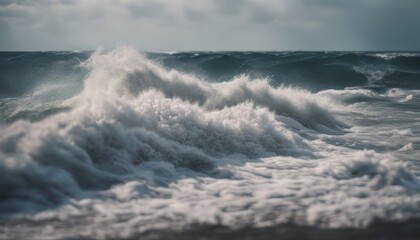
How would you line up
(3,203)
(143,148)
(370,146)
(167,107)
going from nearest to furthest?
1. (3,203)
2. (143,148)
3. (167,107)
4. (370,146)

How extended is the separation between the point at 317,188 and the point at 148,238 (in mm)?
2456

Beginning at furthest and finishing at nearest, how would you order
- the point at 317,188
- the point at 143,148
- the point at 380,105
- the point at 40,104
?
the point at 380,105 → the point at 40,104 → the point at 143,148 → the point at 317,188

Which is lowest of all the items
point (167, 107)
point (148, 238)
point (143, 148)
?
point (148, 238)

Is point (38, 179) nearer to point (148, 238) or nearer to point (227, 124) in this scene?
point (148, 238)

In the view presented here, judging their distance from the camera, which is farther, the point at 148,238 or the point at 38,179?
the point at 38,179

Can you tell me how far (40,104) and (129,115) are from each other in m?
7.51

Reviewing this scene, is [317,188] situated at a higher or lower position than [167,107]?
lower

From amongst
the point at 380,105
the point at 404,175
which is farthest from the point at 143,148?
the point at 380,105

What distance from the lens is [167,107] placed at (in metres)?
7.87

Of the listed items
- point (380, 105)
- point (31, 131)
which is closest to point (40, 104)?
point (31, 131)

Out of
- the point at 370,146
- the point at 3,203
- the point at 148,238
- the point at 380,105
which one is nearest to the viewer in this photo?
the point at 148,238

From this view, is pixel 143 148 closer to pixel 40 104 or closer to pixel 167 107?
pixel 167 107

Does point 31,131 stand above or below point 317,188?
above

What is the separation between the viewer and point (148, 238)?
3.73 metres
